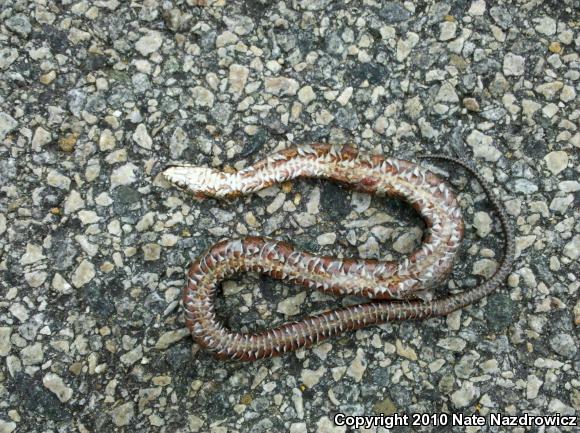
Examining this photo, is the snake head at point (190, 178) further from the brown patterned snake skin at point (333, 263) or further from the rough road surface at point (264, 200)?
the rough road surface at point (264, 200)

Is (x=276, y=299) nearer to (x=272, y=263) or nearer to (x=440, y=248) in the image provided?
(x=272, y=263)

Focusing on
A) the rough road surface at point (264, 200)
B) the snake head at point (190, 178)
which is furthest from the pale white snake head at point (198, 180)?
the rough road surface at point (264, 200)

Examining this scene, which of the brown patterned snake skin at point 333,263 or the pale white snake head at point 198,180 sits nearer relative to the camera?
the brown patterned snake skin at point 333,263

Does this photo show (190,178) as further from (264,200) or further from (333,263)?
(333,263)

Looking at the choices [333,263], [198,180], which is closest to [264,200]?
[198,180]

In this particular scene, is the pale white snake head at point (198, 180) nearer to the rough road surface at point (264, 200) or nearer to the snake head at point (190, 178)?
the snake head at point (190, 178)

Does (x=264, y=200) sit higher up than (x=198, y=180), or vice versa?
(x=198, y=180)

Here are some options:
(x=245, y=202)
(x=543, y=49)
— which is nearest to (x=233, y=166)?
(x=245, y=202)

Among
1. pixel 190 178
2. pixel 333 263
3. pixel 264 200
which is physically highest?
pixel 190 178

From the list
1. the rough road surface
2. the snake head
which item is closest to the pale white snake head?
the snake head

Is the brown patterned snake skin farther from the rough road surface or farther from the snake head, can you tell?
the rough road surface
